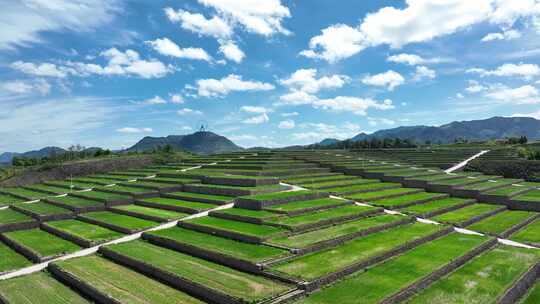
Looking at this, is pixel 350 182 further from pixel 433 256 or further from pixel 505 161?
pixel 505 161

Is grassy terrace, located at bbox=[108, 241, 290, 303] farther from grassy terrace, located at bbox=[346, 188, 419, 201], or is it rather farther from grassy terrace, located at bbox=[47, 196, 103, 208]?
grassy terrace, located at bbox=[346, 188, 419, 201]

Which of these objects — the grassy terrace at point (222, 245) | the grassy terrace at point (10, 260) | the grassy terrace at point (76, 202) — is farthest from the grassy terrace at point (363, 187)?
the grassy terrace at point (10, 260)

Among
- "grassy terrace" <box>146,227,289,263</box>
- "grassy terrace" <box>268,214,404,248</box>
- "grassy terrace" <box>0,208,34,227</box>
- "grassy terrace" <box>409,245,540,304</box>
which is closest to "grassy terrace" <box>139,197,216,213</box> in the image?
"grassy terrace" <box>146,227,289,263</box>

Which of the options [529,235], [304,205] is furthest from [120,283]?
[529,235]

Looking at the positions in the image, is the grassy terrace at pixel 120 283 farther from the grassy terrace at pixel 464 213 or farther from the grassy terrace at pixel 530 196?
the grassy terrace at pixel 530 196

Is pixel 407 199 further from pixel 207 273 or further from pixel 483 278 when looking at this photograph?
pixel 207 273

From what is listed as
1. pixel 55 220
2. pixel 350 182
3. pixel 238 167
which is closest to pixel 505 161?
pixel 350 182
